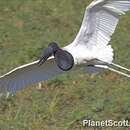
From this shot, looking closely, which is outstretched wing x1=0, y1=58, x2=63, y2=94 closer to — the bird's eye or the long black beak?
the long black beak

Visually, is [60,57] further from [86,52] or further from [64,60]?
[86,52]

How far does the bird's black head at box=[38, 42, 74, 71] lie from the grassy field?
747mm

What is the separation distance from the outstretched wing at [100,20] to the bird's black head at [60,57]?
18cm

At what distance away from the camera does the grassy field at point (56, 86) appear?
28.7 feet

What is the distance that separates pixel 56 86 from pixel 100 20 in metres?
2.16

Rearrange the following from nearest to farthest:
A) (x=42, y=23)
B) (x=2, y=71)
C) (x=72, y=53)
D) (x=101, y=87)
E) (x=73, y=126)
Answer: (x=72, y=53) → (x=73, y=126) → (x=101, y=87) → (x=2, y=71) → (x=42, y=23)

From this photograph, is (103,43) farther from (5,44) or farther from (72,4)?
(72,4)

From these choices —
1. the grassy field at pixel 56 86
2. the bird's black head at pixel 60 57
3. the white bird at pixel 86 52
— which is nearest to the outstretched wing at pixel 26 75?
the white bird at pixel 86 52

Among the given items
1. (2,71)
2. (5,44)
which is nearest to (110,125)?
(2,71)

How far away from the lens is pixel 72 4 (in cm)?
1379

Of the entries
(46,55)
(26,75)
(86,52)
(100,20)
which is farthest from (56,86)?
(100,20)

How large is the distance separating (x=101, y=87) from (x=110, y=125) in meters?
1.17

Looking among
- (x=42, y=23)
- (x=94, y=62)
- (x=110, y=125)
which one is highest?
(x=42, y=23)

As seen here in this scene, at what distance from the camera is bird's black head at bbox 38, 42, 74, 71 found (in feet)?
26.4
